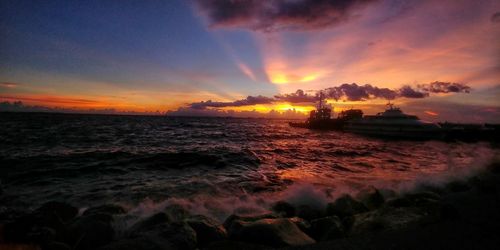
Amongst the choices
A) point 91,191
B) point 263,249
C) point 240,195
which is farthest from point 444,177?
point 91,191

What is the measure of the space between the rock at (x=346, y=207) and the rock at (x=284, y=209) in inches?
41.3

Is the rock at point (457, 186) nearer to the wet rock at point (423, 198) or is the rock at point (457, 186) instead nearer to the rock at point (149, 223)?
the wet rock at point (423, 198)

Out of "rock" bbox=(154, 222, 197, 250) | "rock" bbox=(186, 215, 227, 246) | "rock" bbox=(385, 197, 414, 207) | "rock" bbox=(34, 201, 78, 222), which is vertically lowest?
"rock" bbox=(34, 201, 78, 222)

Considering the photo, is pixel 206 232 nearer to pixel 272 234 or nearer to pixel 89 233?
pixel 272 234

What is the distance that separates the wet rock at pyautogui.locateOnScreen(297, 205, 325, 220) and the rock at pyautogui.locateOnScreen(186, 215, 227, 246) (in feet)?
9.34

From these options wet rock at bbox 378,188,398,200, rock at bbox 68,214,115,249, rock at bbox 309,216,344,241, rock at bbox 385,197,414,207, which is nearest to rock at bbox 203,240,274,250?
rock at bbox 309,216,344,241

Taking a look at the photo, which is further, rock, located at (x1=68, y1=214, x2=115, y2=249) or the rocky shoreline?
rock, located at (x1=68, y1=214, x2=115, y2=249)

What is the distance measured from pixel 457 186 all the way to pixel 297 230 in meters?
8.41

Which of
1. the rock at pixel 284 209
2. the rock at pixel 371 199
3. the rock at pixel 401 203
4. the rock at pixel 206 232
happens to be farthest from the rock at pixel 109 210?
the rock at pixel 401 203

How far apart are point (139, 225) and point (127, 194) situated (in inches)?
181

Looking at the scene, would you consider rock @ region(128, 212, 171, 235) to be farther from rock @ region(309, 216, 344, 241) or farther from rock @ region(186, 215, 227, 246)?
rock @ region(309, 216, 344, 241)

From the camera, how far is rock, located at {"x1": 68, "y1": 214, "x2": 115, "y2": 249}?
541cm

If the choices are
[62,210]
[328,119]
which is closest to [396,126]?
[328,119]

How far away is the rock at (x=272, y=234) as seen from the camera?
4.61m
